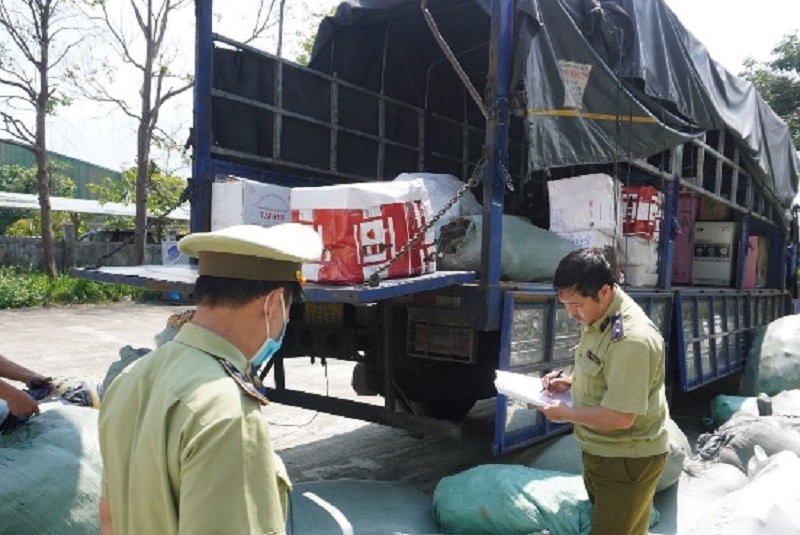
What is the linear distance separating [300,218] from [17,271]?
47.2 feet

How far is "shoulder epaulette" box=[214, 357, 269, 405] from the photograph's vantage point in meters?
1.01

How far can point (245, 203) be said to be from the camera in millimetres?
3537

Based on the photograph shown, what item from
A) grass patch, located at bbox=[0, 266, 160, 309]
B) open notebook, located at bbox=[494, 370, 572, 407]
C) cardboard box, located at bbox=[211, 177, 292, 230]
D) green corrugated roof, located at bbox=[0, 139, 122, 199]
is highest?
green corrugated roof, located at bbox=[0, 139, 122, 199]

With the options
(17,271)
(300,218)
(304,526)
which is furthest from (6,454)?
(17,271)

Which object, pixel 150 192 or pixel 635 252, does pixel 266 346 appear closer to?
pixel 635 252

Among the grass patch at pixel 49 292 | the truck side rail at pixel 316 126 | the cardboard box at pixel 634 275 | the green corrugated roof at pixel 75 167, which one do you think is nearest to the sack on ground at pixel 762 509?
the cardboard box at pixel 634 275

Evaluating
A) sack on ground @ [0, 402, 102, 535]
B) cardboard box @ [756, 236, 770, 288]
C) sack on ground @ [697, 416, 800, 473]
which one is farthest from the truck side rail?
cardboard box @ [756, 236, 770, 288]

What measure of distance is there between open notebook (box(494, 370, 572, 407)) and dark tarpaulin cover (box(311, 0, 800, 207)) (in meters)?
1.31

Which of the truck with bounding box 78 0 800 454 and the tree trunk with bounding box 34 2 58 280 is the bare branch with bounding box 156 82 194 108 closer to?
the tree trunk with bounding box 34 2 58 280

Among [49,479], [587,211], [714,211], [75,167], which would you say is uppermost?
[75,167]

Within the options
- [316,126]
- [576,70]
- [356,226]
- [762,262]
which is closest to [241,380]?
[356,226]

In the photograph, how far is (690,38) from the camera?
473 cm

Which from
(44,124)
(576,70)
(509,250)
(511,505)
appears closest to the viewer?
(511,505)

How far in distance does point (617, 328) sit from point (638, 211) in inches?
96.9
